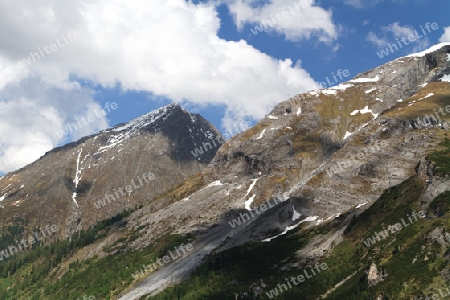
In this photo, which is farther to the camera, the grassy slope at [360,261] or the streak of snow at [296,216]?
the streak of snow at [296,216]

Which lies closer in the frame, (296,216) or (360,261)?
(360,261)

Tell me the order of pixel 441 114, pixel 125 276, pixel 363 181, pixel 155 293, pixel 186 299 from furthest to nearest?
Answer: pixel 441 114 → pixel 125 276 → pixel 363 181 → pixel 155 293 → pixel 186 299

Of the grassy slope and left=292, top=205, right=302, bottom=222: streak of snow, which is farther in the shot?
left=292, top=205, right=302, bottom=222: streak of snow

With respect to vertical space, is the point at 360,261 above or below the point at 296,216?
below

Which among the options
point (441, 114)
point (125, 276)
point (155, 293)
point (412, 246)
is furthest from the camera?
point (441, 114)

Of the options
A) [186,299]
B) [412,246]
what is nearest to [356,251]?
[412,246]

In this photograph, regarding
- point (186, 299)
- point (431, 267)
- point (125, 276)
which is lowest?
point (431, 267)

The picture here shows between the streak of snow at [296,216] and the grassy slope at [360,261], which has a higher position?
the streak of snow at [296,216]

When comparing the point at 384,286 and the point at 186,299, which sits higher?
the point at 186,299

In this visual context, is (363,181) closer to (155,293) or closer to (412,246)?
(412,246)

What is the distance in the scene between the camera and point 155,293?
14712 centimetres

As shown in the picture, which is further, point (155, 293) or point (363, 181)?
point (363, 181)

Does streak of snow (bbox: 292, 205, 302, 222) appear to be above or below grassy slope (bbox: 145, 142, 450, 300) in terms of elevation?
above

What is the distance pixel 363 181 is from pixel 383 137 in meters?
31.4
